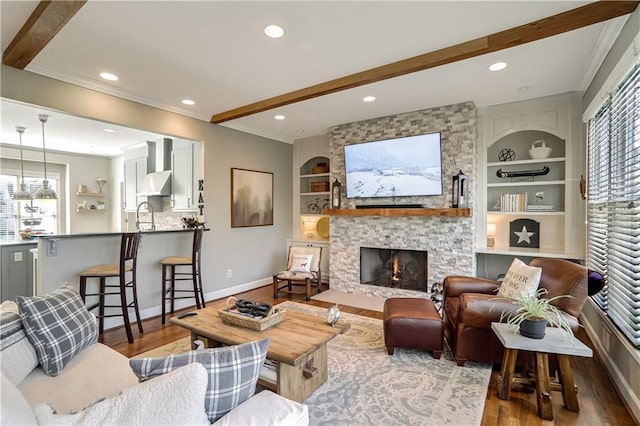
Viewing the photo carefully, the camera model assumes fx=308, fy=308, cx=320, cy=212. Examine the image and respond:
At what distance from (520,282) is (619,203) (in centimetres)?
97

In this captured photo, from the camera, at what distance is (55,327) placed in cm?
171

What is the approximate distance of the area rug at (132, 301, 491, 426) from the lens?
1.97 m

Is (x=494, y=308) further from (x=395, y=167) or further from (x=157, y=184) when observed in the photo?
(x=157, y=184)

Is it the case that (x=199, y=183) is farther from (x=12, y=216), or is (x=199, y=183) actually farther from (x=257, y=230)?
(x=12, y=216)

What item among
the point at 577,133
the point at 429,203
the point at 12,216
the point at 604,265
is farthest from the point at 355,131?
the point at 12,216

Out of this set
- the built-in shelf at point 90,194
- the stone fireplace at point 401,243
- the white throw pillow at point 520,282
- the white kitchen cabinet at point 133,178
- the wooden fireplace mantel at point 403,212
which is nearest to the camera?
the white throw pillow at point 520,282

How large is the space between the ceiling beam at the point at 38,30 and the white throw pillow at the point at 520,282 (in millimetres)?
3676

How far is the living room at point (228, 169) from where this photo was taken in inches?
115

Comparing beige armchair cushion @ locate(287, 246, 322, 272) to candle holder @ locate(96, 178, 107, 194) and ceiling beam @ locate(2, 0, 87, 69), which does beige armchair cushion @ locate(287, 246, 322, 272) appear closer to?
ceiling beam @ locate(2, 0, 87, 69)

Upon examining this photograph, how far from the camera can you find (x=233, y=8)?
208cm

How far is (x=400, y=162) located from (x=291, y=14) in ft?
9.06

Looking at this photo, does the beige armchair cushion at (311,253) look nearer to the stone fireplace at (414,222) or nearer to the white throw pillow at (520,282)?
the stone fireplace at (414,222)

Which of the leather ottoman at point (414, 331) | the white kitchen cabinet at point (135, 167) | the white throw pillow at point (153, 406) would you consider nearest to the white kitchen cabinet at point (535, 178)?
the leather ottoman at point (414, 331)

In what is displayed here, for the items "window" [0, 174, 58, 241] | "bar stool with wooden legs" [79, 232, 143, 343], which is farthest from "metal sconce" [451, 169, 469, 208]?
"window" [0, 174, 58, 241]
